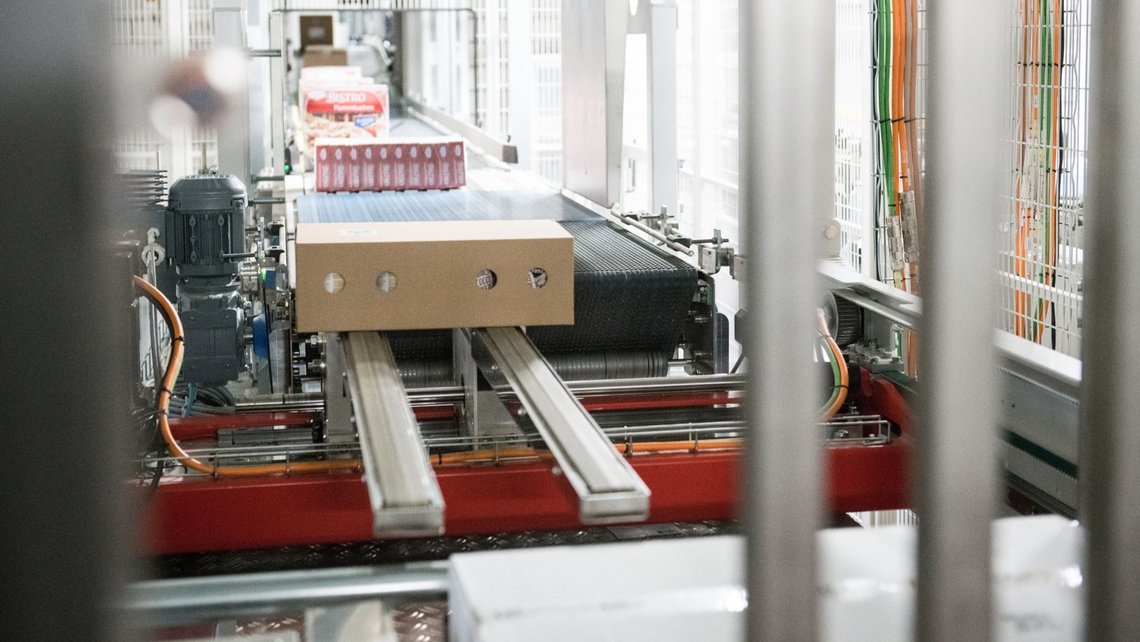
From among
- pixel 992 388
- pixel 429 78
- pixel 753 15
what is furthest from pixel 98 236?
pixel 429 78

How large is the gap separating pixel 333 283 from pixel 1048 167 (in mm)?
1913

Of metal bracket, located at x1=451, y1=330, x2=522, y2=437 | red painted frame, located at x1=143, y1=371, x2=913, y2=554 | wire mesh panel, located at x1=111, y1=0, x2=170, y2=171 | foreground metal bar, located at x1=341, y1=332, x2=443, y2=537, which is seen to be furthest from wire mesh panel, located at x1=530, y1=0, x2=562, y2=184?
wire mesh panel, located at x1=111, y1=0, x2=170, y2=171

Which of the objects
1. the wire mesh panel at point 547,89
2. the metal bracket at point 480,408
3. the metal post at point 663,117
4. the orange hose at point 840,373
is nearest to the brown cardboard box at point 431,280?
the metal bracket at point 480,408

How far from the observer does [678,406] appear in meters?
3.23

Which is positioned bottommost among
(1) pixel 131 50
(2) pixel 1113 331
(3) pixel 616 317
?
(3) pixel 616 317

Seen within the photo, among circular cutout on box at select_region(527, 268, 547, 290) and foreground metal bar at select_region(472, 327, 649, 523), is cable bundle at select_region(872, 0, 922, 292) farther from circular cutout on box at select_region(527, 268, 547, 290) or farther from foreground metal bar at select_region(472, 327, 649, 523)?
foreground metal bar at select_region(472, 327, 649, 523)

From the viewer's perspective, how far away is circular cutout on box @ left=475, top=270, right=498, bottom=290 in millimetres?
2758

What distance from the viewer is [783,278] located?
0.53 metres

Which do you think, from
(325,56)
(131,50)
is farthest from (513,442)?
(325,56)

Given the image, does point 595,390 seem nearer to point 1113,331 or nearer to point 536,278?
point 536,278

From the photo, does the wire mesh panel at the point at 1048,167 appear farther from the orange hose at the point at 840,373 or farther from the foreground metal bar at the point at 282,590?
the foreground metal bar at the point at 282,590

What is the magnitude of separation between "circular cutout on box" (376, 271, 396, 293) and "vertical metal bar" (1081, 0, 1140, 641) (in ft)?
7.21

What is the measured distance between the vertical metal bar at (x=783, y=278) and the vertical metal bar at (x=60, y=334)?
0.84ft

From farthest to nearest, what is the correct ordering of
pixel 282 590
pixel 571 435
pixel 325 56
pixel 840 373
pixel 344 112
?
pixel 325 56 < pixel 344 112 < pixel 840 373 < pixel 571 435 < pixel 282 590
